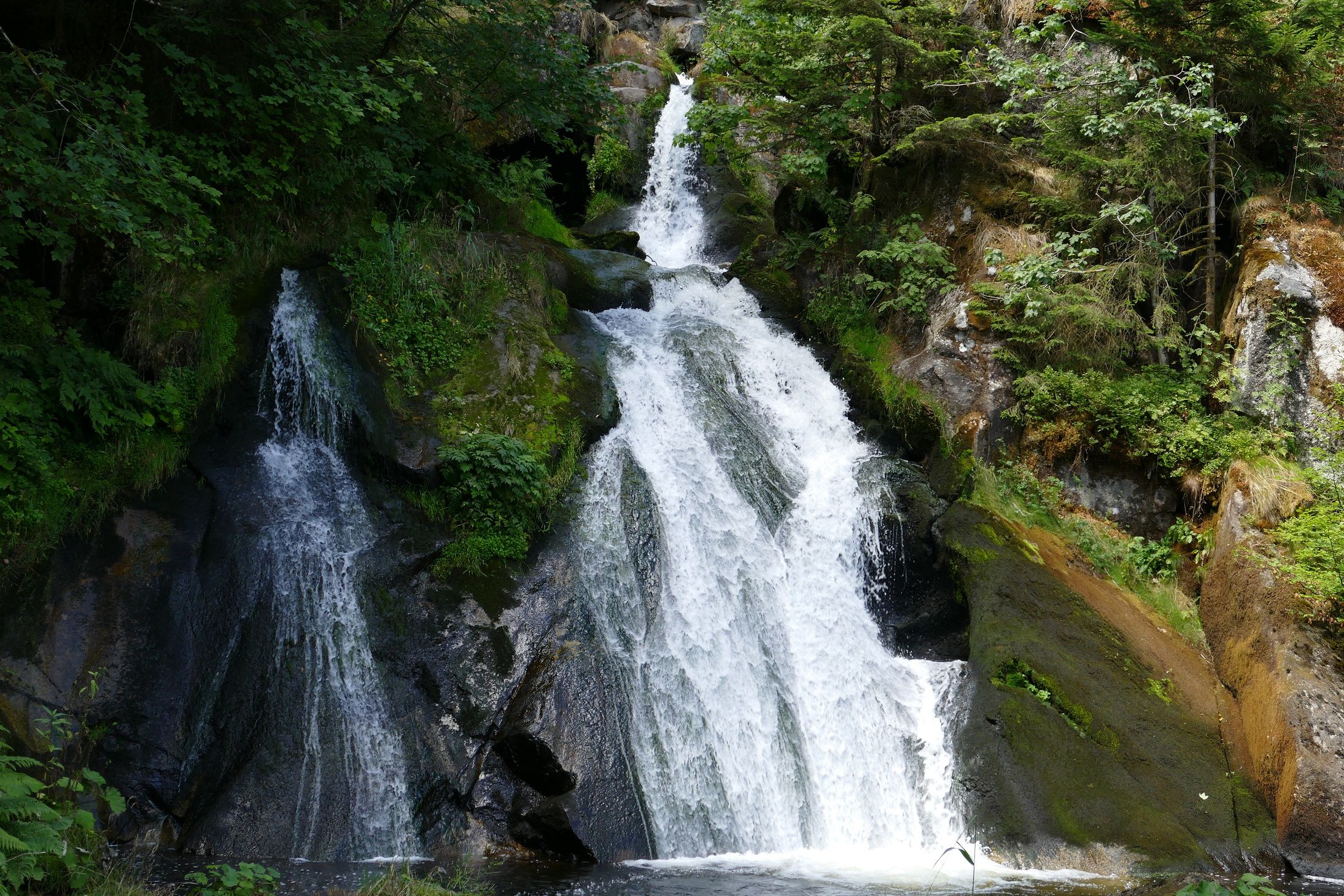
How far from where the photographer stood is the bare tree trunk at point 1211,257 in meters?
10.7

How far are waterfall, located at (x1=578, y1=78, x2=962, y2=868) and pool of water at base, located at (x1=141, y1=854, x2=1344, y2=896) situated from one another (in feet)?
1.96

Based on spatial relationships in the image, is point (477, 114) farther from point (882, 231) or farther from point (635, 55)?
point (635, 55)

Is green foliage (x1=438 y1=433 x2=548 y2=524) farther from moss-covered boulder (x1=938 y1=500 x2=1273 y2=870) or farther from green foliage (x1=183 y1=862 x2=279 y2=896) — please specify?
moss-covered boulder (x1=938 y1=500 x2=1273 y2=870)

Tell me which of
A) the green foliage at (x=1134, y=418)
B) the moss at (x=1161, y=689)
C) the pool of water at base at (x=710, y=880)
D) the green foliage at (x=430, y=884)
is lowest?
the pool of water at base at (x=710, y=880)

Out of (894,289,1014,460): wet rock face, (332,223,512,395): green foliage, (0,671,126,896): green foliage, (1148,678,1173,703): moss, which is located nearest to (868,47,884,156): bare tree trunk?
(894,289,1014,460): wet rock face

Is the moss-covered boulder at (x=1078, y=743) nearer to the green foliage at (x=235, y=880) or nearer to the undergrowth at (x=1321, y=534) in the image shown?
the undergrowth at (x=1321, y=534)

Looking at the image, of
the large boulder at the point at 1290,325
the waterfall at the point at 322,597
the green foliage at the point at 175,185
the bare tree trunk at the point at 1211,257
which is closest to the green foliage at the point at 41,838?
the waterfall at the point at 322,597

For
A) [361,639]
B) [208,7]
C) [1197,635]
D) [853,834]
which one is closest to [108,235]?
[208,7]

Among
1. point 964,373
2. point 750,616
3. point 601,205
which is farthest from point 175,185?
point 601,205

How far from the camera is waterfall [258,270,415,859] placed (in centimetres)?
656

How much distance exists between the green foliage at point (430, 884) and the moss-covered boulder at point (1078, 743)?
4.16m

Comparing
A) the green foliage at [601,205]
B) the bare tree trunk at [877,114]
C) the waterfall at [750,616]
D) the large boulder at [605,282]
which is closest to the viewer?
the waterfall at [750,616]

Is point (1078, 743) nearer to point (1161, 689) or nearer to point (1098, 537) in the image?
A: point (1161, 689)

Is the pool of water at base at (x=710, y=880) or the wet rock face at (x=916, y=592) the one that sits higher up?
the wet rock face at (x=916, y=592)
